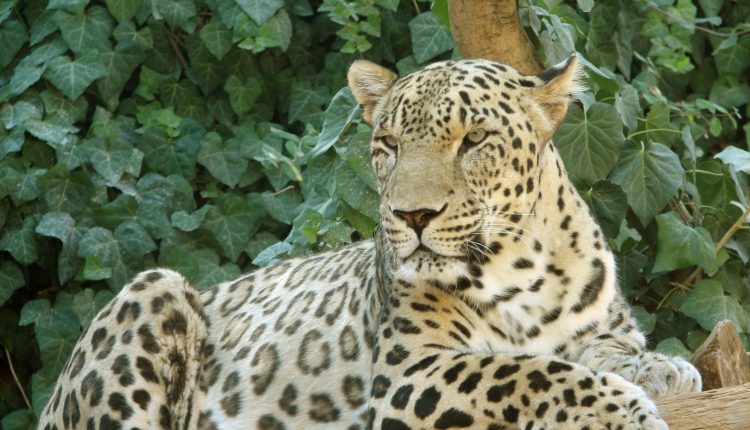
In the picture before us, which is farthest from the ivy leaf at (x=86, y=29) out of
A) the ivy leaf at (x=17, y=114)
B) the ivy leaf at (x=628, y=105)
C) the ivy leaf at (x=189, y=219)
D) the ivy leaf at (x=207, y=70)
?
the ivy leaf at (x=628, y=105)

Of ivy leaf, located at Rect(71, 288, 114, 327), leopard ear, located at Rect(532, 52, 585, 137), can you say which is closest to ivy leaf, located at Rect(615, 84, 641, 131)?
leopard ear, located at Rect(532, 52, 585, 137)

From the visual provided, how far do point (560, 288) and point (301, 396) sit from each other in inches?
54.7

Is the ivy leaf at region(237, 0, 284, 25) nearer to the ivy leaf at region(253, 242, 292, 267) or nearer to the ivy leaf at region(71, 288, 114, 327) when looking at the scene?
the ivy leaf at region(253, 242, 292, 267)

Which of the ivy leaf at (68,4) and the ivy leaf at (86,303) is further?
the ivy leaf at (68,4)

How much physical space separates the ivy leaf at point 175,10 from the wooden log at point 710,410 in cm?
677

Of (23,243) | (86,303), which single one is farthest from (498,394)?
(23,243)

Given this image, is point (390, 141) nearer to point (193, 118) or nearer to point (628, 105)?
point (628, 105)

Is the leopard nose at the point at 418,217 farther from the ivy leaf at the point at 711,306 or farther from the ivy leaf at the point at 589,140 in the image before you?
the ivy leaf at the point at 711,306

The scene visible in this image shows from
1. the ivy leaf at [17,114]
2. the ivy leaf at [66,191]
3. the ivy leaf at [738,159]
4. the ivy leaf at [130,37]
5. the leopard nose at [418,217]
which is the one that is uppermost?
the leopard nose at [418,217]

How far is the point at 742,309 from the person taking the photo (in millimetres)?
8703

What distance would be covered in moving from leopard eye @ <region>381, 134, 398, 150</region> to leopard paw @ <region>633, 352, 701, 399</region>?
4.82 feet

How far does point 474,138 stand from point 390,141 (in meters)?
0.43

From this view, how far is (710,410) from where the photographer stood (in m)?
4.82

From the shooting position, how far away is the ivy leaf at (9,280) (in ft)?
33.8
